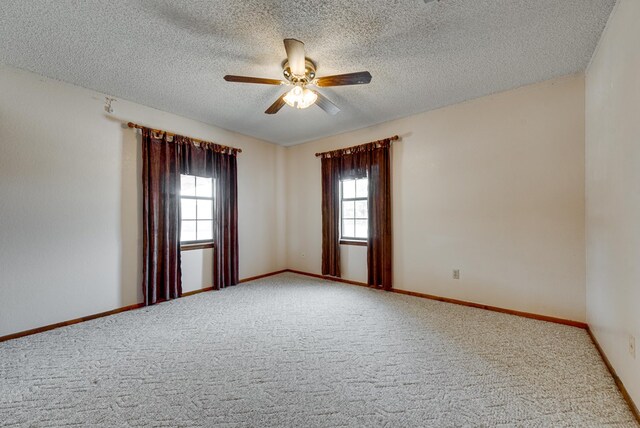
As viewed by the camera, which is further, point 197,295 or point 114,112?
point 197,295

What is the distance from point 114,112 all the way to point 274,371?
11.5ft

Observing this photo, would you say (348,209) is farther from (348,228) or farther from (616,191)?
(616,191)

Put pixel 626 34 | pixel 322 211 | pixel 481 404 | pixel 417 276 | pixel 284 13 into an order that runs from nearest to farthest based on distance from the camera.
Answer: pixel 481 404 < pixel 626 34 < pixel 284 13 < pixel 417 276 < pixel 322 211

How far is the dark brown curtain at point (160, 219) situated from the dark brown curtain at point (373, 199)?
245cm

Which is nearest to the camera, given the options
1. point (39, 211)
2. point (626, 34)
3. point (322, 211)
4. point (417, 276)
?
point (626, 34)

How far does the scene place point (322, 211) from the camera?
16.1 feet

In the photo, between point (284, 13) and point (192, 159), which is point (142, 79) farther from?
point (284, 13)

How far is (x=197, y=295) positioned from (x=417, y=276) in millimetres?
3224

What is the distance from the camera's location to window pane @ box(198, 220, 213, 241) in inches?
167

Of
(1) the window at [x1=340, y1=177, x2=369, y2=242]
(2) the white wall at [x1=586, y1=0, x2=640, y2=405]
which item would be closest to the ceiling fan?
(2) the white wall at [x1=586, y1=0, x2=640, y2=405]

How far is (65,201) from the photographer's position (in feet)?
9.52

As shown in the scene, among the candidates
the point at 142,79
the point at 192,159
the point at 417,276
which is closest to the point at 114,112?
the point at 142,79

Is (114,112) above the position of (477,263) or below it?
above

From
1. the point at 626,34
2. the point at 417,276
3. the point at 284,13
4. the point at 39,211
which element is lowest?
the point at 417,276
